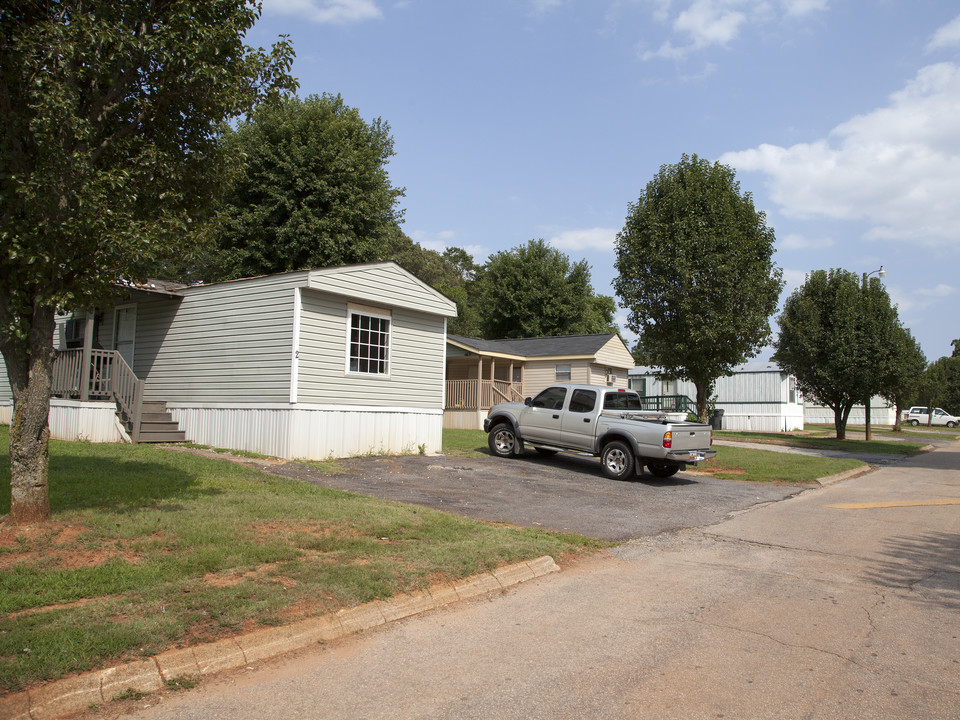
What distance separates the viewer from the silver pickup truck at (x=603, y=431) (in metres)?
14.3

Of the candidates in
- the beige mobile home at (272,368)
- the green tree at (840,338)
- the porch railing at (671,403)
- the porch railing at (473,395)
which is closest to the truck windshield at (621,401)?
the beige mobile home at (272,368)

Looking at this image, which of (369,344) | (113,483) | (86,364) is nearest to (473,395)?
(369,344)

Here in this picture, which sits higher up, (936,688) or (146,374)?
(146,374)

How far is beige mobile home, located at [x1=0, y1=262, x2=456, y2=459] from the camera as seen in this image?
14633 millimetres

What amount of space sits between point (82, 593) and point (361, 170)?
2658 centimetres

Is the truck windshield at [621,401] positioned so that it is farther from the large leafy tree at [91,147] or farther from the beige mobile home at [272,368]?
the large leafy tree at [91,147]

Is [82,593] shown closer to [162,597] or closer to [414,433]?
[162,597]

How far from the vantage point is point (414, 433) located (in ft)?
56.3

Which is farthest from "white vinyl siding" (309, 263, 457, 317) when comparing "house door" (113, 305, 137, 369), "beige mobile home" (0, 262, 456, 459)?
"house door" (113, 305, 137, 369)

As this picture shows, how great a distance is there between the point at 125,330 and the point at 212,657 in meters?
15.5

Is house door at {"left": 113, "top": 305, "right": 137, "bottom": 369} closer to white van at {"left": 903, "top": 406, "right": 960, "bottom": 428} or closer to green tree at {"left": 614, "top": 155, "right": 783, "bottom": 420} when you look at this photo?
green tree at {"left": 614, "top": 155, "right": 783, "bottom": 420}

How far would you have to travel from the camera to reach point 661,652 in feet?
16.1

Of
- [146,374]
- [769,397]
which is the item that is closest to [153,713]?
[146,374]

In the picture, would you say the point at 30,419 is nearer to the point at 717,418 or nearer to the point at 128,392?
the point at 128,392
